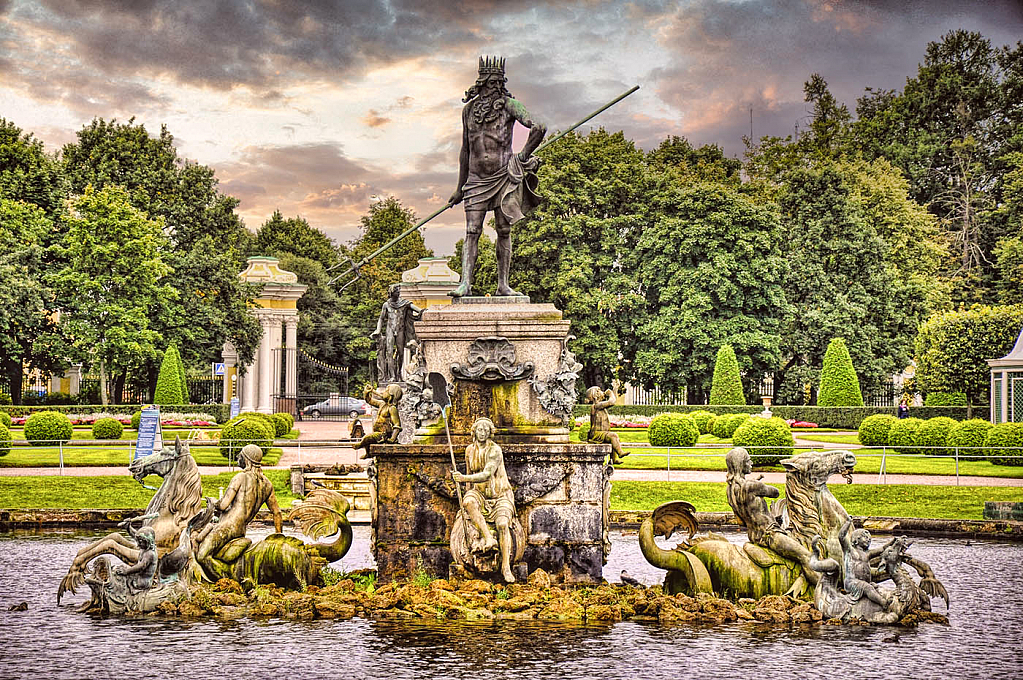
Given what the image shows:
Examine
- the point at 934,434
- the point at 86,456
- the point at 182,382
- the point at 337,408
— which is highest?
the point at 182,382

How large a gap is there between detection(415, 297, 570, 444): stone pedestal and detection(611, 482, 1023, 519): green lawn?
7165 mm

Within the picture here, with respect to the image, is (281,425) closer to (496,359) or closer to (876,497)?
(876,497)

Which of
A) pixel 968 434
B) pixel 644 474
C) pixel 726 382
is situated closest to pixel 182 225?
pixel 726 382

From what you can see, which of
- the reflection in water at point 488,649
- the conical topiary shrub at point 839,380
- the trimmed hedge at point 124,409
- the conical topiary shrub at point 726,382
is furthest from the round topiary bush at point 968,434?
the trimmed hedge at point 124,409

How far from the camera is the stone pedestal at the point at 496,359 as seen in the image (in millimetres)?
10570

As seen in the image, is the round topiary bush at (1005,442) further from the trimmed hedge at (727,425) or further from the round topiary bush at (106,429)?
the round topiary bush at (106,429)

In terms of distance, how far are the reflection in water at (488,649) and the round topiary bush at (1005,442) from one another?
15.6m

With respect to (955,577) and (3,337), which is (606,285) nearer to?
(3,337)

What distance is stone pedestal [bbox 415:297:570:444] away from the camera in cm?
1057

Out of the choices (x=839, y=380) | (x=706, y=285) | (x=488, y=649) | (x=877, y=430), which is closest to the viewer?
→ (x=488, y=649)

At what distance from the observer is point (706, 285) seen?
4097 centimetres

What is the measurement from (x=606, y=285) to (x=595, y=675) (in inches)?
1419

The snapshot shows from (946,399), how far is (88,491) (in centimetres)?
3537

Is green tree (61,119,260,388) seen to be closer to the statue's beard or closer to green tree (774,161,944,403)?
green tree (774,161,944,403)
